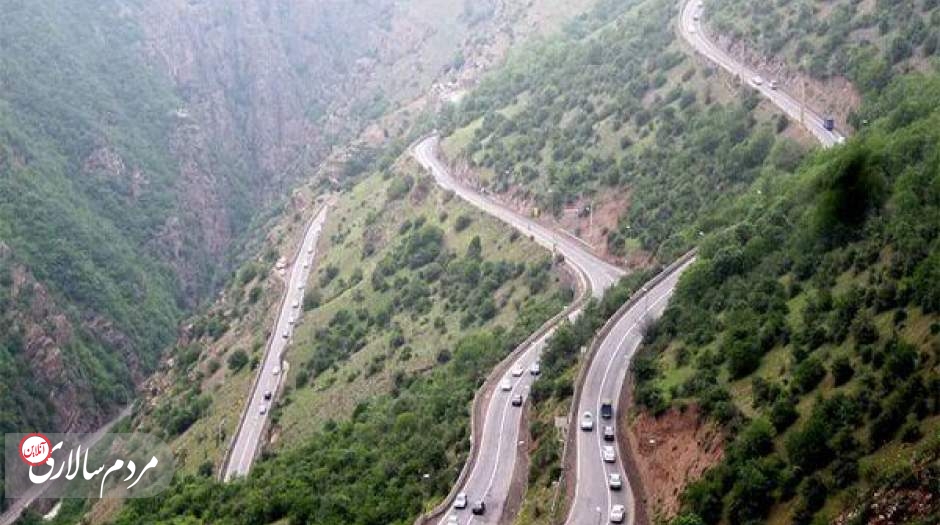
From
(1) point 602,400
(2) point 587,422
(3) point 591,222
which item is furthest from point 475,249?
(2) point 587,422

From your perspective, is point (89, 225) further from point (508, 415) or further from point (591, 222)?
point (508, 415)

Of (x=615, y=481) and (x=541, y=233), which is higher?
(x=615, y=481)

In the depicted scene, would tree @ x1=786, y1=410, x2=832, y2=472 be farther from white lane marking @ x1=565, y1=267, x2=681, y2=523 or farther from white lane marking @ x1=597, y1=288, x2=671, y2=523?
white lane marking @ x1=565, y1=267, x2=681, y2=523

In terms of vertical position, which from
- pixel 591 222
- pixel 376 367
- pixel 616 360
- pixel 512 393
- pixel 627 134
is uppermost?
pixel 627 134

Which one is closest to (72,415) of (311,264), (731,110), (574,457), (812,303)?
(311,264)

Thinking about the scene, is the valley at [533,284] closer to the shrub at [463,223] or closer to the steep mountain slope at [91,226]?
the shrub at [463,223]

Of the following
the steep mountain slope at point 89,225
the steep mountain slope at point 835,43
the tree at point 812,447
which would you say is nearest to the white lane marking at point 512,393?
the tree at point 812,447
